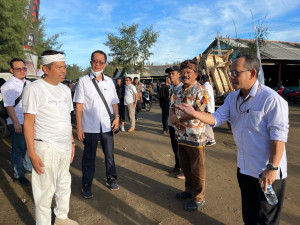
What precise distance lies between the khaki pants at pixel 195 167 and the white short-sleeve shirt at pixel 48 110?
60.4 inches

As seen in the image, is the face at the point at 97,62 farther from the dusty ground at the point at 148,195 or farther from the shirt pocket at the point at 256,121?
the shirt pocket at the point at 256,121

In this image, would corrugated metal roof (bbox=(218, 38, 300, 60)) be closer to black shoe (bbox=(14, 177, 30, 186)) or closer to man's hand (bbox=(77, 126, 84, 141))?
man's hand (bbox=(77, 126, 84, 141))

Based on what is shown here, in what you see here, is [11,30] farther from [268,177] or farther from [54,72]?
[268,177]

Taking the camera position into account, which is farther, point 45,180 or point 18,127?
point 18,127

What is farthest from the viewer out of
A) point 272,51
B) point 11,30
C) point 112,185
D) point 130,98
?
point 272,51

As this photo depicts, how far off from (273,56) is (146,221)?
16.2 metres

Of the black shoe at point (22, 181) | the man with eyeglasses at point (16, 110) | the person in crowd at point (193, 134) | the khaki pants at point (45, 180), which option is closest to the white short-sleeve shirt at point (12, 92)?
the man with eyeglasses at point (16, 110)

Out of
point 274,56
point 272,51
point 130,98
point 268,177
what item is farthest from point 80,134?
point 272,51

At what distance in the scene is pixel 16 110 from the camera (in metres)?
3.69

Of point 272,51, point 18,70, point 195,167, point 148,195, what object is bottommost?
point 148,195

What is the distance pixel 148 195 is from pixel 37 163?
5.95 feet

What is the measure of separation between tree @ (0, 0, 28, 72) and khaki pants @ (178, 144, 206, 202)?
11.1 meters

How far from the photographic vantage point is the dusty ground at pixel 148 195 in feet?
9.11

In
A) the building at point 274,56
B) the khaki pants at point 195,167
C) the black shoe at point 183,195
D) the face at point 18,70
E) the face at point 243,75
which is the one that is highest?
the building at point 274,56
